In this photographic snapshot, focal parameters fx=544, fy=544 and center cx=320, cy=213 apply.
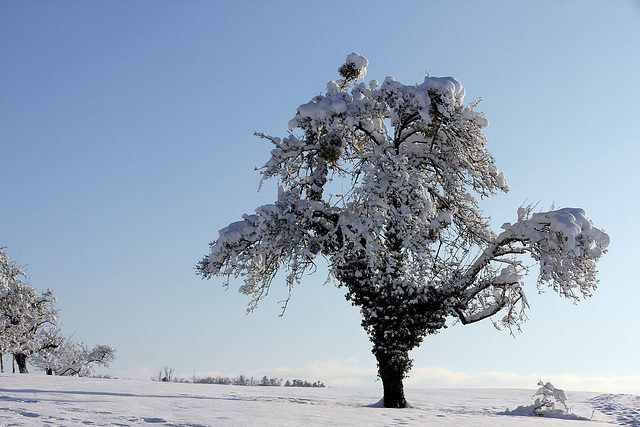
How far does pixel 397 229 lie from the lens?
53.6 ft

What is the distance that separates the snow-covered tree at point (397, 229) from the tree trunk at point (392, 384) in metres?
0.03

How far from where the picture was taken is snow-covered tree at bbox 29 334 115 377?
1816 inches

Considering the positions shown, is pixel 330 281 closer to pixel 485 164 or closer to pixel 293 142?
pixel 293 142

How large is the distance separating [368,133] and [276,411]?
10.2 metres

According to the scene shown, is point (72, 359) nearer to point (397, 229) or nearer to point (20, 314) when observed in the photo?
point (20, 314)

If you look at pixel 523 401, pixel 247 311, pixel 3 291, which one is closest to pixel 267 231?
pixel 247 311

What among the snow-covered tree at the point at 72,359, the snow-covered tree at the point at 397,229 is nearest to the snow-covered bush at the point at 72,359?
the snow-covered tree at the point at 72,359

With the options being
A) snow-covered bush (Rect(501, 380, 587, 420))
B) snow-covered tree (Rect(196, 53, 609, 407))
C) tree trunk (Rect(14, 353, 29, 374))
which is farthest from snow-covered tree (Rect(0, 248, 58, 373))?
snow-covered bush (Rect(501, 380, 587, 420))

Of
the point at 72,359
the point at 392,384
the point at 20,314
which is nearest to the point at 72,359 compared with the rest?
the point at 72,359

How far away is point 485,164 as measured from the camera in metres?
17.7

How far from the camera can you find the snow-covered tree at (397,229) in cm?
1598

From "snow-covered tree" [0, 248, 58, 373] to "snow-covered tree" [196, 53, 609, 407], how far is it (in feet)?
52.1

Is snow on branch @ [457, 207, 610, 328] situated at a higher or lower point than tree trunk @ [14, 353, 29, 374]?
higher

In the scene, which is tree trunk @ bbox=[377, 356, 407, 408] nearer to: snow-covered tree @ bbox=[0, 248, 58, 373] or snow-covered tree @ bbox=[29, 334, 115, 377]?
snow-covered tree @ bbox=[0, 248, 58, 373]
